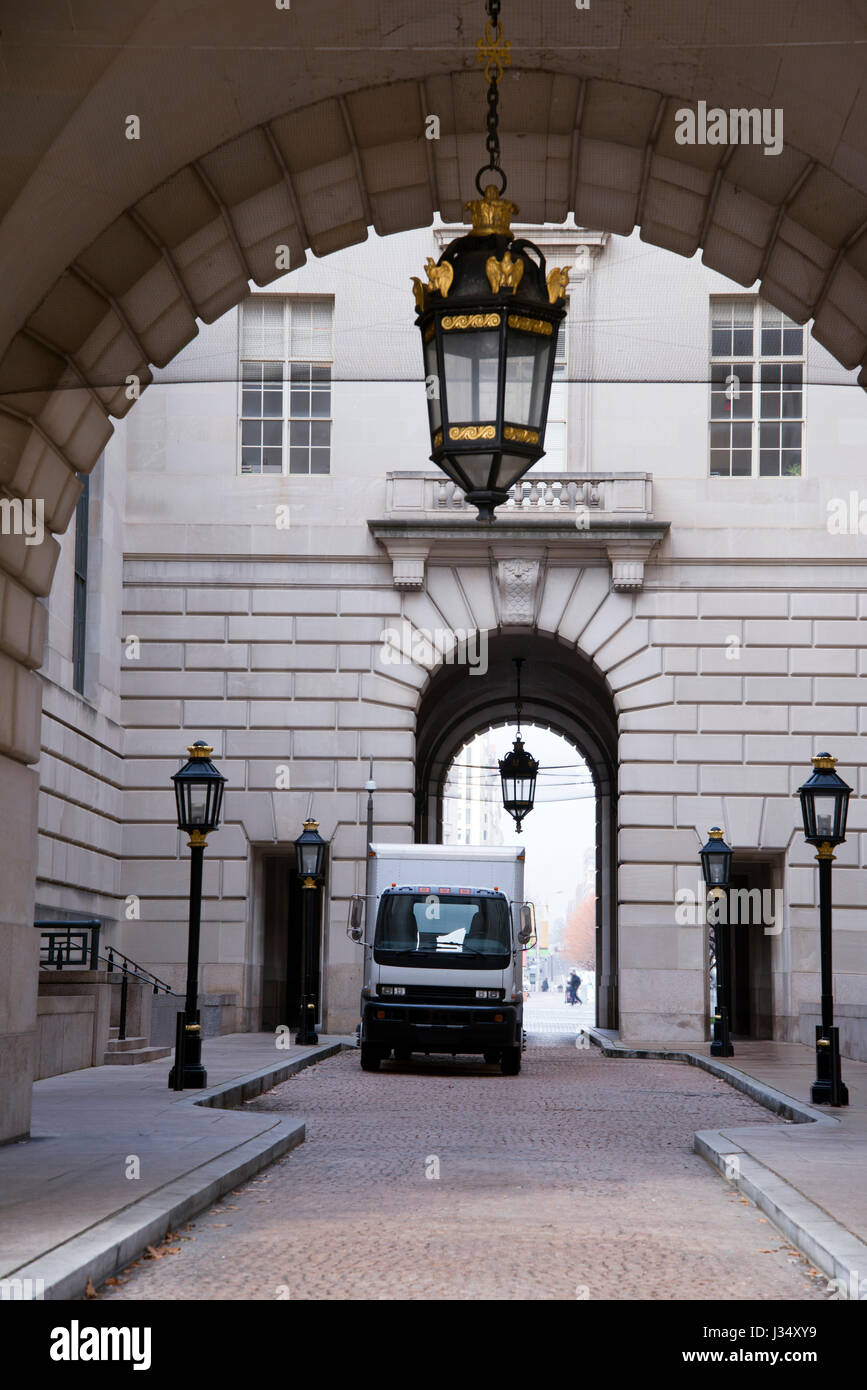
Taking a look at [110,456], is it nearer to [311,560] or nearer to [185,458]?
[185,458]

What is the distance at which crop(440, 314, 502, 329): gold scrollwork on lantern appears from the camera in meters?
8.77

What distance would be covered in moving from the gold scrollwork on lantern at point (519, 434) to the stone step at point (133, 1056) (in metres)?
15.1

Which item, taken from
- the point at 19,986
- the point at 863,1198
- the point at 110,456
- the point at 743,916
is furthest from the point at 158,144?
the point at 743,916

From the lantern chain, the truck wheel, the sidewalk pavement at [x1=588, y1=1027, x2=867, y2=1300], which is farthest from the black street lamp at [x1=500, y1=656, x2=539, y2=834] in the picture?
the lantern chain

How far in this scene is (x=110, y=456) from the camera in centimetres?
3089

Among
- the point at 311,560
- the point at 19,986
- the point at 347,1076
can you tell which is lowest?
the point at 347,1076

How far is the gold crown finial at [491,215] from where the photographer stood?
9148mm

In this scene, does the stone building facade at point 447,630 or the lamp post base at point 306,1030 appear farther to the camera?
the stone building facade at point 447,630

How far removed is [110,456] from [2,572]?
780 inches

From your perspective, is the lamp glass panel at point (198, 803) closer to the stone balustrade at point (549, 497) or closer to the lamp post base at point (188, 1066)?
the lamp post base at point (188, 1066)

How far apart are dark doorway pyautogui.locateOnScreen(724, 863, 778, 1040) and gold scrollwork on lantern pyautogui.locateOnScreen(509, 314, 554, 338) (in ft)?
74.9

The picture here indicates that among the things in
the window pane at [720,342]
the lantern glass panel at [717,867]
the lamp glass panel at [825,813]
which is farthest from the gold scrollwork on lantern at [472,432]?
the lantern glass panel at [717,867]

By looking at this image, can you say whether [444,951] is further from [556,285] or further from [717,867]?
[556,285]

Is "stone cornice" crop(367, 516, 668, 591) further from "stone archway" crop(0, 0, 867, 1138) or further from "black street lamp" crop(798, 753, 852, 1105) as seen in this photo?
"stone archway" crop(0, 0, 867, 1138)
